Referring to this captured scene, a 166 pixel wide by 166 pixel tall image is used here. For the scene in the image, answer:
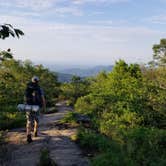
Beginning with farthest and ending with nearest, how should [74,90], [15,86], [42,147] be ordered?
[74,90], [15,86], [42,147]

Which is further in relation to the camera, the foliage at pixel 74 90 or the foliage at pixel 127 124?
the foliage at pixel 74 90

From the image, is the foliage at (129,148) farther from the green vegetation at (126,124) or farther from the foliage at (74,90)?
the foliage at (74,90)

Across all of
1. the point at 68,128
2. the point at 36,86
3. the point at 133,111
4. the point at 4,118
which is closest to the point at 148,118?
the point at 133,111

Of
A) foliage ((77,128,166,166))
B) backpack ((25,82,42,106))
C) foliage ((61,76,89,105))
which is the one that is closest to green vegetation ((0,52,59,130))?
foliage ((61,76,89,105))

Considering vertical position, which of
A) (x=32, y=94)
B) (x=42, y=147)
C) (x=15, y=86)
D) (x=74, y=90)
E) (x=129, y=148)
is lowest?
(x=74, y=90)

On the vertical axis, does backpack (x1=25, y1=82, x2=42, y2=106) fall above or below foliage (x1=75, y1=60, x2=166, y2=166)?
above

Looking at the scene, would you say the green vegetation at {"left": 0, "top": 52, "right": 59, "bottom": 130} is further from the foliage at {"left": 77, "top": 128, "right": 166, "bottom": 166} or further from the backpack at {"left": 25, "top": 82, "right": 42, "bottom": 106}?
the foliage at {"left": 77, "top": 128, "right": 166, "bottom": 166}

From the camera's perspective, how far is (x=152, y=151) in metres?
10.1

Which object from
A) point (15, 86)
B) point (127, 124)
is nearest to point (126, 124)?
point (127, 124)

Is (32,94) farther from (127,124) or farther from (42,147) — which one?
(127,124)

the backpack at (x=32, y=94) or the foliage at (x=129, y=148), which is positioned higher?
the backpack at (x=32, y=94)

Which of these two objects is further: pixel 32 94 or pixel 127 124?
pixel 127 124

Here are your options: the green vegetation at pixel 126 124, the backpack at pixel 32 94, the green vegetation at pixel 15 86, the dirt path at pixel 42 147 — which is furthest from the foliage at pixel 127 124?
the green vegetation at pixel 15 86

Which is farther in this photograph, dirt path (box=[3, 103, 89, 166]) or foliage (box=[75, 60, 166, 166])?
foliage (box=[75, 60, 166, 166])
